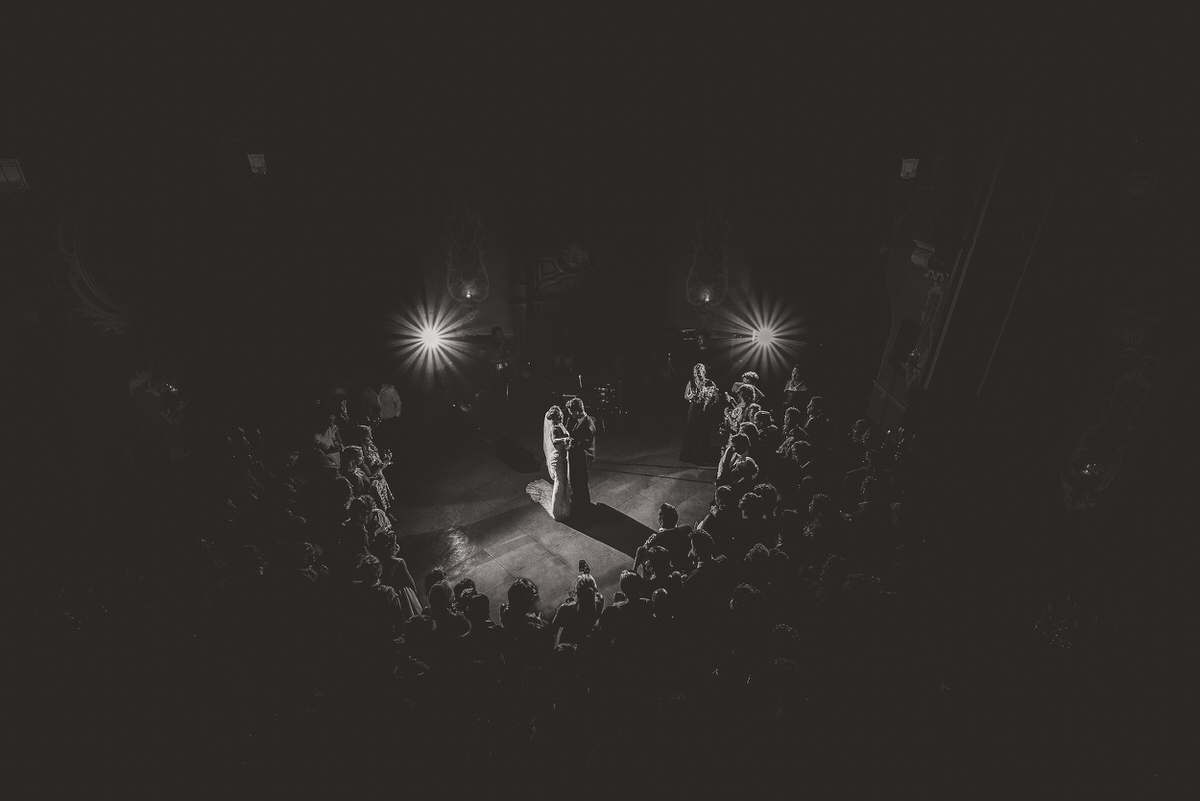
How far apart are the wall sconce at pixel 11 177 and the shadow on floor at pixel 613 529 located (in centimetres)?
998

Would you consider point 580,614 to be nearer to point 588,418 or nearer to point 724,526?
point 724,526

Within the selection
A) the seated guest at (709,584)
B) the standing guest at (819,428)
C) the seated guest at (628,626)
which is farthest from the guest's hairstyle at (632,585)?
the standing guest at (819,428)

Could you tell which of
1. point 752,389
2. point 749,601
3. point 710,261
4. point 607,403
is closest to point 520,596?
point 749,601

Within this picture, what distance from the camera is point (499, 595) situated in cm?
686

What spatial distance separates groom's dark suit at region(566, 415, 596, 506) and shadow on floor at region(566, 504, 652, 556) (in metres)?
0.26

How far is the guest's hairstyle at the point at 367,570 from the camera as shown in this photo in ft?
17.0

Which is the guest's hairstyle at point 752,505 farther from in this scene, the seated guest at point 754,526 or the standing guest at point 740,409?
the standing guest at point 740,409

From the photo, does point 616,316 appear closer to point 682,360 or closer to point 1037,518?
point 682,360

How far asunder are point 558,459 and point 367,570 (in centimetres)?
335

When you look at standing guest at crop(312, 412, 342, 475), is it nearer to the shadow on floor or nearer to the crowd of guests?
the crowd of guests

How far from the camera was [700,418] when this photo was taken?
9906mm

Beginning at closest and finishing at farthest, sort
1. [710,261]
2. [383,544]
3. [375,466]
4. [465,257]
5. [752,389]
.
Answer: [383,544] → [375,466] → [752,389] → [465,257] → [710,261]

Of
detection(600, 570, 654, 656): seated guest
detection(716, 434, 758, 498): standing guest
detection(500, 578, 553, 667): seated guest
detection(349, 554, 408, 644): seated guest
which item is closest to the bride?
detection(716, 434, 758, 498): standing guest

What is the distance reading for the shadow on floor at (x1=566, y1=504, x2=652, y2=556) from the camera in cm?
781
